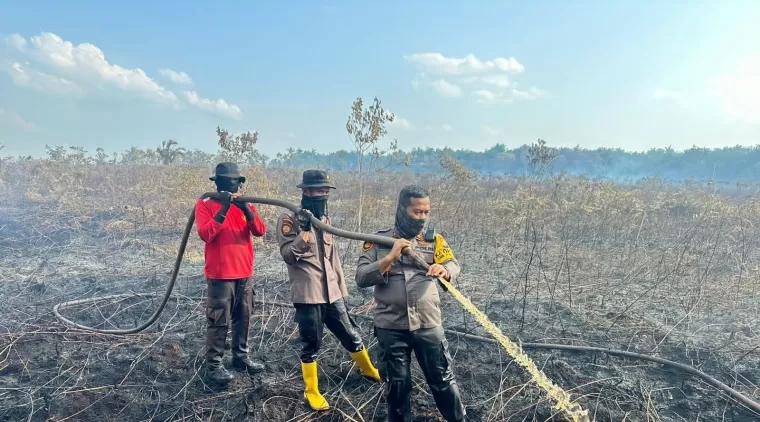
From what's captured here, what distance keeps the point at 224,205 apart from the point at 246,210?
193 mm

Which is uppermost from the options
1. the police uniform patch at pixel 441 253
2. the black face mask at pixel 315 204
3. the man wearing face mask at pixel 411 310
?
the black face mask at pixel 315 204

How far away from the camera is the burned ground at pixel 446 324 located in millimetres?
3203

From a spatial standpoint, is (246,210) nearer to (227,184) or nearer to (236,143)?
(227,184)

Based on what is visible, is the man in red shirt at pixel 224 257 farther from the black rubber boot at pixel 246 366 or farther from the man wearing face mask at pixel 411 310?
the man wearing face mask at pixel 411 310

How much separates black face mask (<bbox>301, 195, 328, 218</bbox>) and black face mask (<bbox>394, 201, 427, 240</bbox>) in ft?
2.64

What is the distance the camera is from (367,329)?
4.51 m

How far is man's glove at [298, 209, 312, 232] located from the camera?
302 centimetres

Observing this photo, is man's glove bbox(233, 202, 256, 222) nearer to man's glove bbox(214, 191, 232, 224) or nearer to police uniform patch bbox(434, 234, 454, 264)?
man's glove bbox(214, 191, 232, 224)

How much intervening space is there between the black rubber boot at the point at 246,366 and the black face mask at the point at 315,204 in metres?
1.50

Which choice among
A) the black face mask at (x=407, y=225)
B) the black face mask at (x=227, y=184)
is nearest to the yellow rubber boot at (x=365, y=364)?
the black face mask at (x=407, y=225)

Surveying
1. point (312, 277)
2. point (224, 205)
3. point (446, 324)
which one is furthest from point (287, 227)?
point (446, 324)

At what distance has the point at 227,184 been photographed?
345 centimetres

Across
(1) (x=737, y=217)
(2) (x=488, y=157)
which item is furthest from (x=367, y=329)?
(2) (x=488, y=157)

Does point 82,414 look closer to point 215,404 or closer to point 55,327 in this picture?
point 215,404
